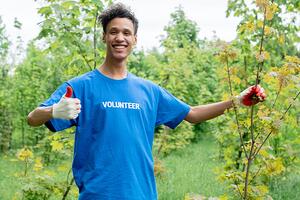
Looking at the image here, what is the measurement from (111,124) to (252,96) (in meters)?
0.97

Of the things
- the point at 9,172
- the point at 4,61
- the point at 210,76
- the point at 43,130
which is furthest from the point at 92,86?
the point at 210,76

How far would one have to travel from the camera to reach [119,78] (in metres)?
2.67

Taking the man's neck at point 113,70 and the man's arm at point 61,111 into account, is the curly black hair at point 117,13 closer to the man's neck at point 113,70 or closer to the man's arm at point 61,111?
the man's neck at point 113,70

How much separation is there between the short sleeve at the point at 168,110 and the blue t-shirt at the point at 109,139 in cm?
31

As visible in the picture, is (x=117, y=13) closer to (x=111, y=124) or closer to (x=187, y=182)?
(x=111, y=124)

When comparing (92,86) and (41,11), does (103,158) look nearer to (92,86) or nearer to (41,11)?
(92,86)

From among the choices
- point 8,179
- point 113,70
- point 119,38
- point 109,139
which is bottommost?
point 8,179

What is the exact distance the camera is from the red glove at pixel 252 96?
9.71 ft

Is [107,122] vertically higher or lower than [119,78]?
lower

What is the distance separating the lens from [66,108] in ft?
7.55

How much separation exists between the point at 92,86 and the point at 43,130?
901cm

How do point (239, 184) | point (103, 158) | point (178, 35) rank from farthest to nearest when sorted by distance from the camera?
point (178, 35)
point (239, 184)
point (103, 158)

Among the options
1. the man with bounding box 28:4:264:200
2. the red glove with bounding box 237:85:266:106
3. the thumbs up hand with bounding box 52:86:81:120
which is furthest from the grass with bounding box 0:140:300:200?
the thumbs up hand with bounding box 52:86:81:120

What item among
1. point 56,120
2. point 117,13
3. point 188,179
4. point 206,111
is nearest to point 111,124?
point 56,120
